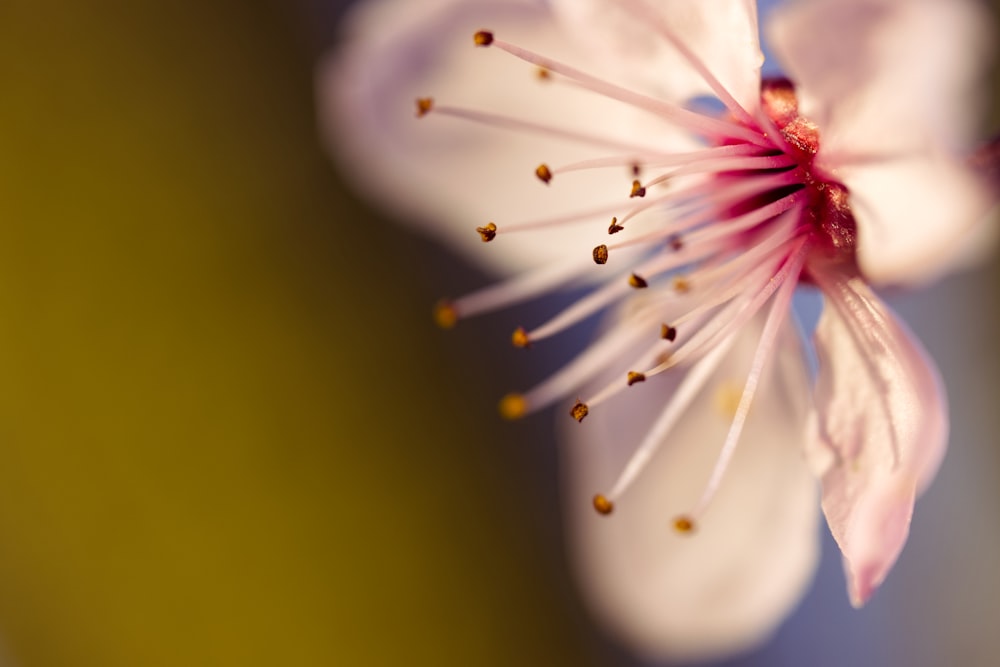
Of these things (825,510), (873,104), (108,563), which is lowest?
(108,563)

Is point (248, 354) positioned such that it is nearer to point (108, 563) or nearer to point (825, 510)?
point (108, 563)

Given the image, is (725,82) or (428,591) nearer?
(725,82)

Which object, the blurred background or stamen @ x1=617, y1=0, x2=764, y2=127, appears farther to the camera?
the blurred background

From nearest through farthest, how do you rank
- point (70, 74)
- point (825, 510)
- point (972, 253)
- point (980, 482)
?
point (825, 510)
point (972, 253)
point (70, 74)
point (980, 482)

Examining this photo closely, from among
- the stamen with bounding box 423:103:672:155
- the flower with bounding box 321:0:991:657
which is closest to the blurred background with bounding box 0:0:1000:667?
the flower with bounding box 321:0:991:657

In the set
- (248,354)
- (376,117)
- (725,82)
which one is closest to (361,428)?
(248,354)

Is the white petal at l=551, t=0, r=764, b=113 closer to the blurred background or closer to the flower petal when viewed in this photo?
the flower petal
